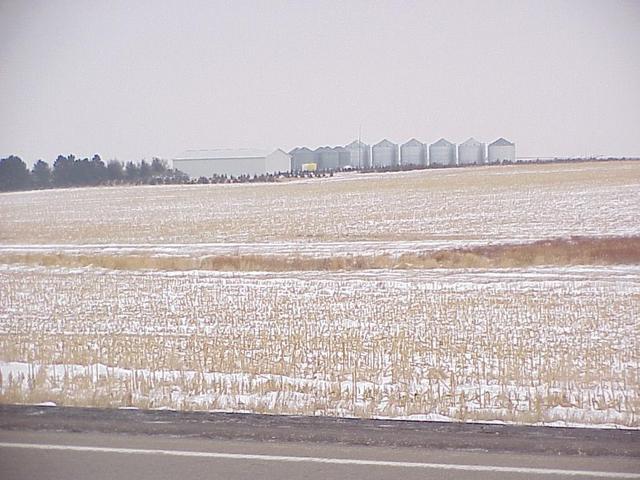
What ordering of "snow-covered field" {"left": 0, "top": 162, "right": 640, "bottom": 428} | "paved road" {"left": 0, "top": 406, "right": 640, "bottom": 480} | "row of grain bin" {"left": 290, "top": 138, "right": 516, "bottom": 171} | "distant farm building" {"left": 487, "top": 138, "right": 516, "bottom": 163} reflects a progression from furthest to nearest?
"row of grain bin" {"left": 290, "top": 138, "right": 516, "bottom": 171}
"distant farm building" {"left": 487, "top": 138, "right": 516, "bottom": 163}
"snow-covered field" {"left": 0, "top": 162, "right": 640, "bottom": 428}
"paved road" {"left": 0, "top": 406, "right": 640, "bottom": 480}

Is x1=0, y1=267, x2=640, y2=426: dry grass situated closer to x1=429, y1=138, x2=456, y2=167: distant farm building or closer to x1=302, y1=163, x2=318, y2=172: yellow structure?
x1=429, y1=138, x2=456, y2=167: distant farm building

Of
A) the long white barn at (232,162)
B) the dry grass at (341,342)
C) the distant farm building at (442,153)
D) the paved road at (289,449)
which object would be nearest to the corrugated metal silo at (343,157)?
the long white barn at (232,162)

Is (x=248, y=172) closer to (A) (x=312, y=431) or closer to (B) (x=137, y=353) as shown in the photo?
(B) (x=137, y=353)

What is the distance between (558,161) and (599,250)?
241cm

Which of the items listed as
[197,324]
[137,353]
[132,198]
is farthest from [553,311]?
[132,198]

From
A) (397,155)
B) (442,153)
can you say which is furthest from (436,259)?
(397,155)

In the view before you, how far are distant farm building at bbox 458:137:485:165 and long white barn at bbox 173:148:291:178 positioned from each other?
4.56 m

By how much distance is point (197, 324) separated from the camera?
11188mm

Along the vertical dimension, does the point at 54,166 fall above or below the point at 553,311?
above

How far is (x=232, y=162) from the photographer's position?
19.8 meters

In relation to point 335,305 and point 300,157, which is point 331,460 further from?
point 300,157

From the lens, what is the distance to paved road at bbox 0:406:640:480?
4.52 m

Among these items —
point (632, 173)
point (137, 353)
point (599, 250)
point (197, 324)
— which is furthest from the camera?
point (632, 173)

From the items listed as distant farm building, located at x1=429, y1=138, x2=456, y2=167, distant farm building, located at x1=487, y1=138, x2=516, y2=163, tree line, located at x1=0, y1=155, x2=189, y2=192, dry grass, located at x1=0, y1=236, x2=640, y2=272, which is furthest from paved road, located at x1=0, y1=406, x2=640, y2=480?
tree line, located at x1=0, y1=155, x2=189, y2=192
